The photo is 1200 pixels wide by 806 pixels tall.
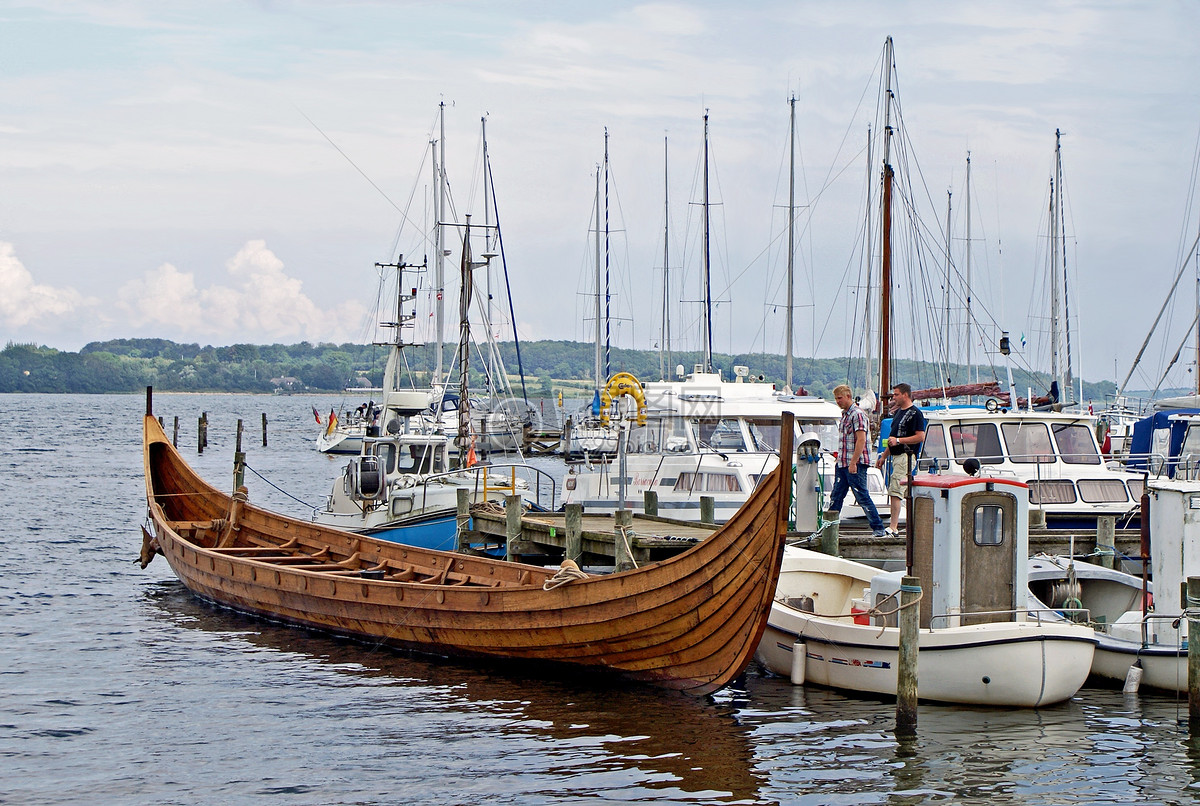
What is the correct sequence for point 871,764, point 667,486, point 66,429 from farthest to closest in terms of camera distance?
point 66,429, point 667,486, point 871,764

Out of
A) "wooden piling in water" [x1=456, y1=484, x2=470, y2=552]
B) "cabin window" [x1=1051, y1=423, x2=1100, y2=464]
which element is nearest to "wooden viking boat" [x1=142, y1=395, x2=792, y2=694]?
"wooden piling in water" [x1=456, y1=484, x2=470, y2=552]

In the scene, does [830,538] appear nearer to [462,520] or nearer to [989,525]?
[989,525]

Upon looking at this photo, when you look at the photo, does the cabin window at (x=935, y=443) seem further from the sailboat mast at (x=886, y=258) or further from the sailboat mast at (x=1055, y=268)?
the sailboat mast at (x=1055, y=268)

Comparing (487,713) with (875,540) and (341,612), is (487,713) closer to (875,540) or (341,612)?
(341,612)

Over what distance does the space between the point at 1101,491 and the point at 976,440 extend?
2028 mm

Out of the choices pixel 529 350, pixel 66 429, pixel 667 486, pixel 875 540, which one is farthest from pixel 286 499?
pixel 529 350

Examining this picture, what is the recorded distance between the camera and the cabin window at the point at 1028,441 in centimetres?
1992

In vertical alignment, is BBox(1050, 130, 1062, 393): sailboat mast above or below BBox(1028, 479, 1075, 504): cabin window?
above

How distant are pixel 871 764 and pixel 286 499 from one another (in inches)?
1365

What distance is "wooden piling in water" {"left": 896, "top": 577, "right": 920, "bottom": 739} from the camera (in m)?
11.9

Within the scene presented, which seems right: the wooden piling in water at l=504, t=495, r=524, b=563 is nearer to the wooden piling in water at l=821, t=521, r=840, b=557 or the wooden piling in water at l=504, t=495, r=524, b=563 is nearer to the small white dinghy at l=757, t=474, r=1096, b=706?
the wooden piling in water at l=821, t=521, r=840, b=557

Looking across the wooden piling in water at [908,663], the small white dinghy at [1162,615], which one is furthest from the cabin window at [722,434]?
the wooden piling in water at [908,663]

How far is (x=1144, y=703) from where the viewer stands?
527 inches

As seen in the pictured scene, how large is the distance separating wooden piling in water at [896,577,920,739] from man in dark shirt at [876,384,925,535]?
413 cm
